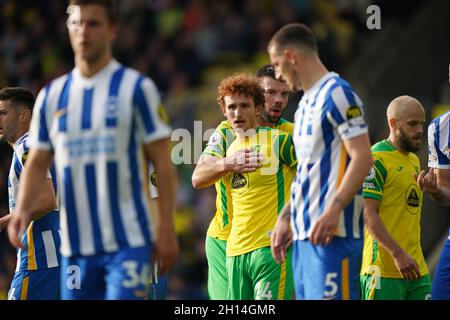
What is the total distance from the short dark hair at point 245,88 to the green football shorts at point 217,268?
1.28 meters

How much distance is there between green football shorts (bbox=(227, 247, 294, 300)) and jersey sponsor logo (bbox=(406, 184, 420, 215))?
101 centimetres

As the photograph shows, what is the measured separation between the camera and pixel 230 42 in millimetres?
17297

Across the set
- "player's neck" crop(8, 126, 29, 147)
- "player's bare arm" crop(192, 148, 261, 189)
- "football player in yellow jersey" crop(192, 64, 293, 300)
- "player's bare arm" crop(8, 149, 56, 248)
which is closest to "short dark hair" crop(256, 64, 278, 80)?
"football player in yellow jersey" crop(192, 64, 293, 300)

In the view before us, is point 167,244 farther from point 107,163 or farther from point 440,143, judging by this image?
point 440,143

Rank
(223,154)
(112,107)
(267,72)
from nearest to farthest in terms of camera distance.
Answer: (112,107)
(223,154)
(267,72)

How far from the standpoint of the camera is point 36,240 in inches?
330

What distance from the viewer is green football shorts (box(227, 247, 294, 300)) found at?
8.38 meters

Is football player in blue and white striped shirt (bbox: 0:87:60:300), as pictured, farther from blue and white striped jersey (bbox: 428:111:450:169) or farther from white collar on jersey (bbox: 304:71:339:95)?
blue and white striped jersey (bbox: 428:111:450:169)

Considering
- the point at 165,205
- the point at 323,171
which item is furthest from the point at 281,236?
the point at 165,205

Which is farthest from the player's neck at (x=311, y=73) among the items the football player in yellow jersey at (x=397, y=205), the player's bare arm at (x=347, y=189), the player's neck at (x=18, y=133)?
the player's neck at (x=18, y=133)

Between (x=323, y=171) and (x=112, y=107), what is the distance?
1407 millimetres

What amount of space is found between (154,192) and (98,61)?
3.10m

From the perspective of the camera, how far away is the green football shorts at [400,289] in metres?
8.43
